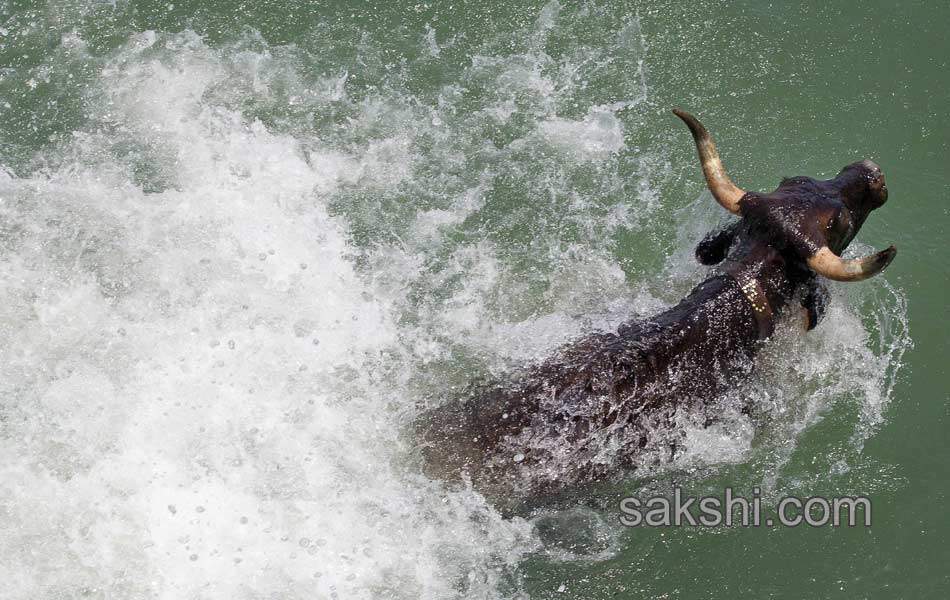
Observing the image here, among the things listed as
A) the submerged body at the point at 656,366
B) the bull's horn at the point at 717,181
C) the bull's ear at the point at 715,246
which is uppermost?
the bull's horn at the point at 717,181

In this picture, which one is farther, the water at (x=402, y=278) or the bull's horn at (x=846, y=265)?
the water at (x=402, y=278)

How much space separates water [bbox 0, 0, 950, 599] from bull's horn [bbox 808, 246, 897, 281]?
0.87 m

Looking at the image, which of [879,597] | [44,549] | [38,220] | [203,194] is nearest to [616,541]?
[879,597]

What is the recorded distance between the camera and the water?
6.70m

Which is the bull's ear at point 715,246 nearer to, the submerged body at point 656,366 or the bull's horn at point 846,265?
the submerged body at point 656,366

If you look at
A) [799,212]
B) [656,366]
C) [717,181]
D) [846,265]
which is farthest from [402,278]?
[846,265]

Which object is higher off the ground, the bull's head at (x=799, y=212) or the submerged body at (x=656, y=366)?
the bull's head at (x=799, y=212)

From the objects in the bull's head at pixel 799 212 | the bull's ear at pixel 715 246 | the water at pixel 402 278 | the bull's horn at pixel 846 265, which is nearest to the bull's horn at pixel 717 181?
the bull's head at pixel 799 212

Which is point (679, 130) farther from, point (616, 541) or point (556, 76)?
point (616, 541)

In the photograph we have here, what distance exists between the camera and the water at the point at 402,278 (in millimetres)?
6695

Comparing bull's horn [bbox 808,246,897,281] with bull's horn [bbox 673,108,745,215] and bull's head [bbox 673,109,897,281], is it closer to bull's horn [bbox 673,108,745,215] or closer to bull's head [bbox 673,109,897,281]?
bull's head [bbox 673,109,897,281]

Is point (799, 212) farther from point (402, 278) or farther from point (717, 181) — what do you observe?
point (402, 278)

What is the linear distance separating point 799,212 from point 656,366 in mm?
1468

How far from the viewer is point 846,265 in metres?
6.63
